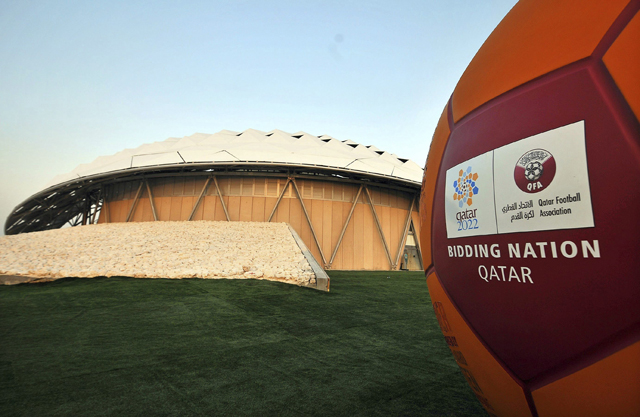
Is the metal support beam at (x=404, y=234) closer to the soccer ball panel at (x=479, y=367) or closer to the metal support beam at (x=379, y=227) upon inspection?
the metal support beam at (x=379, y=227)

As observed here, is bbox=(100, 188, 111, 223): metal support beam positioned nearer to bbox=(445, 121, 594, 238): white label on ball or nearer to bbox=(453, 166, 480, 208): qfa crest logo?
bbox=(453, 166, 480, 208): qfa crest logo

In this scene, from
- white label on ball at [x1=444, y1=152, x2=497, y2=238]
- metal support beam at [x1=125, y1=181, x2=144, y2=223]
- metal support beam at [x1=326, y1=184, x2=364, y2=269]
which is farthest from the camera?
metal support beam at [x1=125, y1=181, x2=144, y2=223]

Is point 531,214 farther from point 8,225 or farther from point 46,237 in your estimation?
point 8,225

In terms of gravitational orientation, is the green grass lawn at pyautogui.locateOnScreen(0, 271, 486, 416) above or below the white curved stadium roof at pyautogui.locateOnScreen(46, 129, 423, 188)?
below

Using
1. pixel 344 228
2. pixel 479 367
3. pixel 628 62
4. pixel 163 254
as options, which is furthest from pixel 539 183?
pixel 344 228

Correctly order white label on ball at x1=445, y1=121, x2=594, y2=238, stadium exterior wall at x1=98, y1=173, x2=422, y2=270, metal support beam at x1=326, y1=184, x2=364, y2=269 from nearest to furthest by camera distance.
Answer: white label on ball at x1=445, y1=121, x2=594, y2=238, metal support beam at x1=326, y1=184, x2=364, y2=269, stadium exterior wall at x1=98, y1=173, x2=422, y2=270

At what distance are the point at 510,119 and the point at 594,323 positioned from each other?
2.94 feet

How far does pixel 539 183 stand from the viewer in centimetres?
143

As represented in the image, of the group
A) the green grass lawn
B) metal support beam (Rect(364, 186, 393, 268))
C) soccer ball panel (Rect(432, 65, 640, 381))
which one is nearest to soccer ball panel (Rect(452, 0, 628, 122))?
soccer ball panel (Rect(432, 65, 640, 381))

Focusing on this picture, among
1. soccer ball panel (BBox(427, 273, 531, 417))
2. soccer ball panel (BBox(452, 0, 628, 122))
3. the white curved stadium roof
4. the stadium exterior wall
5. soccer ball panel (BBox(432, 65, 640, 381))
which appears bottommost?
soccer ball panel (BBox(427, 273, 531, 417))

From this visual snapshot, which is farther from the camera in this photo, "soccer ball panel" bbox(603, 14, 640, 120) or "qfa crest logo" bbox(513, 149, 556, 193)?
"qfa crest logo" bbox(513, 149, 556, 193)

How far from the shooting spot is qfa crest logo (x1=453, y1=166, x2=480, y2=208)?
172 cm

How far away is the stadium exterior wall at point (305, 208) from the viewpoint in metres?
17.3

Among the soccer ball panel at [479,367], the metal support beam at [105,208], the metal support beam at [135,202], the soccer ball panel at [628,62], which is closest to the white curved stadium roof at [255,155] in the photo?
the metal support beam at [135,202]
